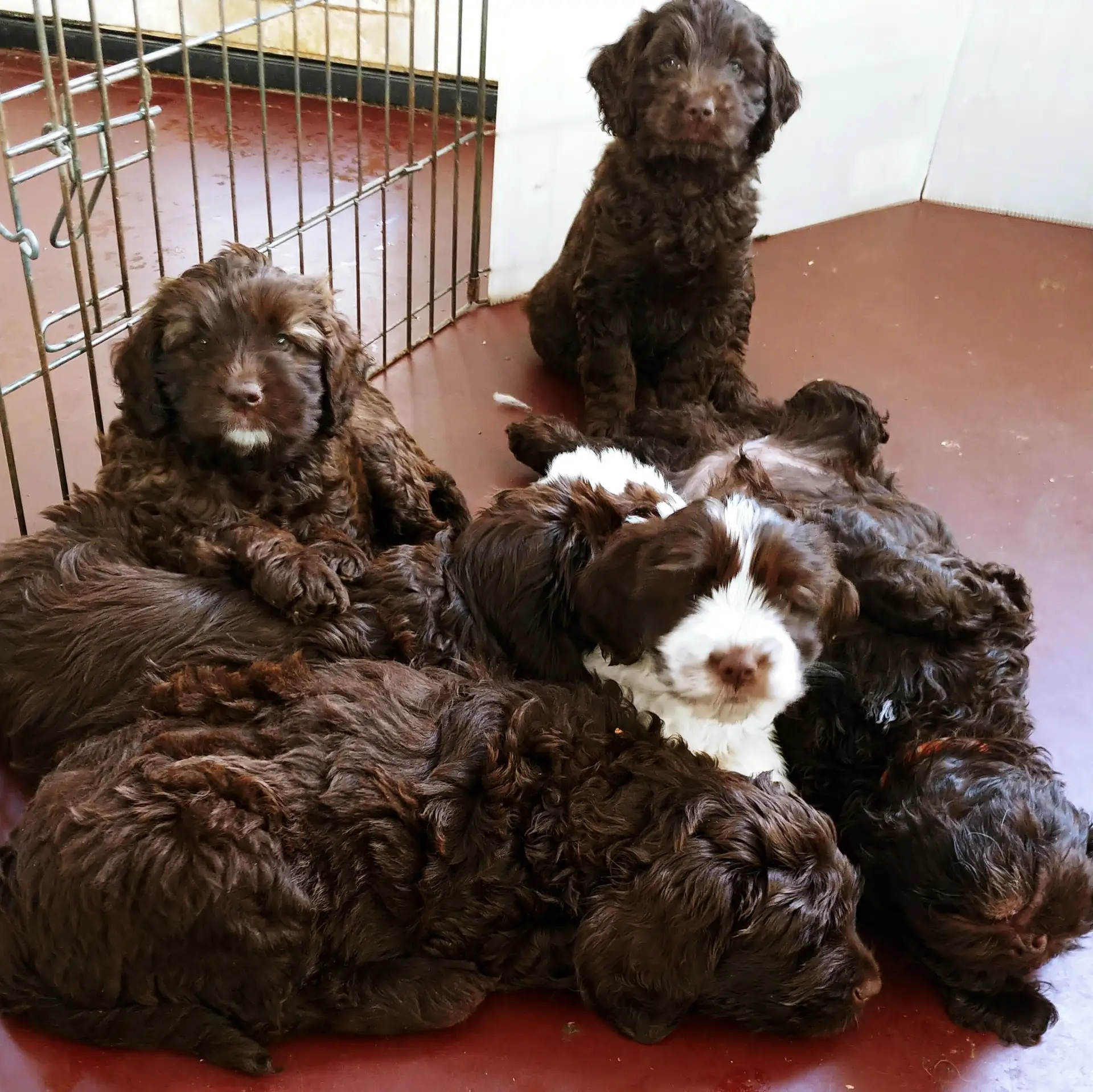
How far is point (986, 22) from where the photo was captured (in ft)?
14.3

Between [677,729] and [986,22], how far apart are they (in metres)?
3.77

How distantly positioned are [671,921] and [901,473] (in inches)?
75.3

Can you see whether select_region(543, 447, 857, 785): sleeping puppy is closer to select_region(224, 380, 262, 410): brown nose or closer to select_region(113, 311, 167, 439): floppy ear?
select_region(224, 380, 262, 410): brown nose

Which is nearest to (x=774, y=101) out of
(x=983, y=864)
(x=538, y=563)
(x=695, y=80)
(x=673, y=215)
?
(x=695, y=80)

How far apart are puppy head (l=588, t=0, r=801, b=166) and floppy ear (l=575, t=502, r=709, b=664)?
4.15ft

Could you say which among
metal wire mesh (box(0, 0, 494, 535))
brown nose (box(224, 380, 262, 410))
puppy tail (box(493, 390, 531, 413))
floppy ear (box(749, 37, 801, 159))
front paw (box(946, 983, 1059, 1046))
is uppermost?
floppy ear (box(749, 37, 801, 159))

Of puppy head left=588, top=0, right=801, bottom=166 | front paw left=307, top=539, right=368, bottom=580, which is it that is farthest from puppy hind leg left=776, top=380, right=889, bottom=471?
front paw left=307, top=539, right=368, bottom=580

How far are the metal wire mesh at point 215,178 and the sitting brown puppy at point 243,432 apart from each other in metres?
0.27

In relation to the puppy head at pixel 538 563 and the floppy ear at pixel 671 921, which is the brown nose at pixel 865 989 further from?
the puppy head at pixel 538 563

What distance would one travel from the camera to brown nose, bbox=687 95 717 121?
2609 mm

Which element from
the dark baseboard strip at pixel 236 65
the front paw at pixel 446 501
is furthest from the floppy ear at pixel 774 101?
the dark baseboard strip at pixel 236 65

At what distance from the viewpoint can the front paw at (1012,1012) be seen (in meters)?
1.74

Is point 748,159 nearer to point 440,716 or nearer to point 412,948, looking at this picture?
point 440,716

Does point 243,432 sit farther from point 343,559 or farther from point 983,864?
point 983,864
